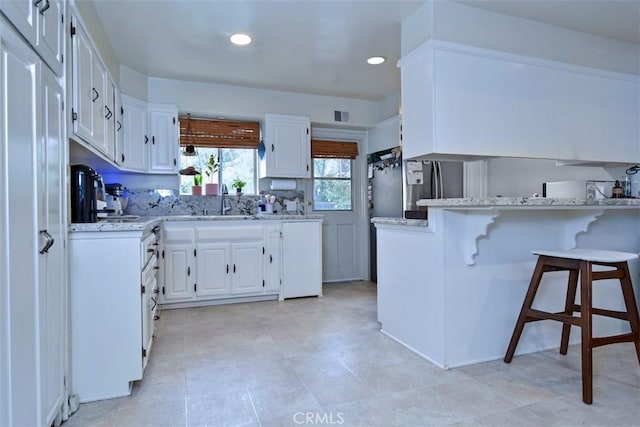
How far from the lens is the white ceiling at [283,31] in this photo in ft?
8.14

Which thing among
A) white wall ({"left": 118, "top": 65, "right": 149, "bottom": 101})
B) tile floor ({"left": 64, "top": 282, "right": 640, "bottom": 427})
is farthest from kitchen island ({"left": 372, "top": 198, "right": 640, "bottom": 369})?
white wall ({"left": 118, "top": 65, "right": 149, "bottom": 101})

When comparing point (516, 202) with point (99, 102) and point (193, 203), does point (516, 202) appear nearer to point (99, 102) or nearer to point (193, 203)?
point (99, 102)

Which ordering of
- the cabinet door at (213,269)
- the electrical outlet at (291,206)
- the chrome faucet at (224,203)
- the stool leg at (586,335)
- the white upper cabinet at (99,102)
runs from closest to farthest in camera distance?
1. the stool leg at (586,335)
2. the white upper cabinet at (99,102)
3. the cabinet door at (213,269)
4. the chrome faucet at (224,203)
5. the electrical outlet at (291,206)

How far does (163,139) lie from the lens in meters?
3.93

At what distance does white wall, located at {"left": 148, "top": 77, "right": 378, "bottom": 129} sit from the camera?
398 cm

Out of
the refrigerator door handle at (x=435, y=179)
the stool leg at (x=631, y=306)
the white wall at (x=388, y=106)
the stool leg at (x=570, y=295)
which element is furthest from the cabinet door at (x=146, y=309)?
the white wall at (x=388, y=106)

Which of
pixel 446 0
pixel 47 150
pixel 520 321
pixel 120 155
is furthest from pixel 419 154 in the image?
pixel 120 155

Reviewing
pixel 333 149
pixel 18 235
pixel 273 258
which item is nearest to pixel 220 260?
pixel 273 258

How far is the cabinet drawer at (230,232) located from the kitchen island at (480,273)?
5.32 ft

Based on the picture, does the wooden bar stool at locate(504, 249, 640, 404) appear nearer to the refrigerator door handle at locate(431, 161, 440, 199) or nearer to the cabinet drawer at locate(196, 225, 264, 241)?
the refrigerator door handle at locate(431, 161, 440, 199)

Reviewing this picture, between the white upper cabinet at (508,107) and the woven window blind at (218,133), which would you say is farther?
the woven window blind at (218,133)

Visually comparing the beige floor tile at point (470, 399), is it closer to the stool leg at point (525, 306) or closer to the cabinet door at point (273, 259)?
the stool leg at point (525, 306)

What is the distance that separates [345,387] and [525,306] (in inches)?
47.2

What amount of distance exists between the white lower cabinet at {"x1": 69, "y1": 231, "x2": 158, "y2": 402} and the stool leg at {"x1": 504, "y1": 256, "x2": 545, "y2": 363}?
2.19m
